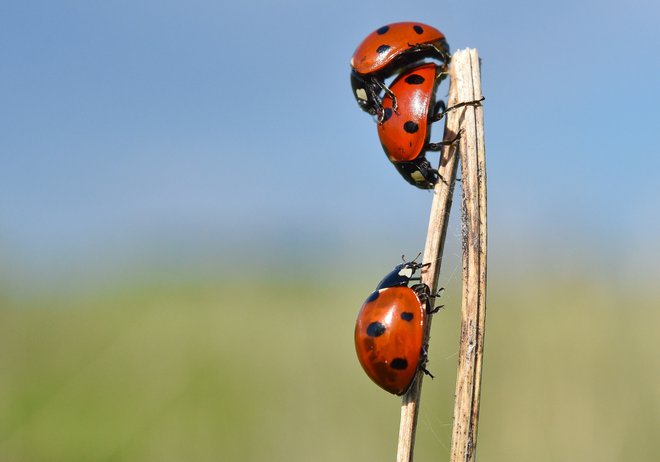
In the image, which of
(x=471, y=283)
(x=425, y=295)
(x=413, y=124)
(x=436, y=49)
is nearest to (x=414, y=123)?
(x=413, y=124)

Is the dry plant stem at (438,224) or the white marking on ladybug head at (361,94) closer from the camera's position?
the dry plant stem at (438,224)

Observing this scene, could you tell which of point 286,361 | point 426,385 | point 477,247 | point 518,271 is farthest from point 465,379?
point 518,271

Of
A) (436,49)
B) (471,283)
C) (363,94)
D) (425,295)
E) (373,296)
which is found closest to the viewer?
(471,283)

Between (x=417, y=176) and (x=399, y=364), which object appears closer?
(x=399, y=364)

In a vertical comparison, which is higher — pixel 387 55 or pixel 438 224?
pixel 387 55

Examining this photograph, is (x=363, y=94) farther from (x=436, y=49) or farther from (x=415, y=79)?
(x=415, y=79)

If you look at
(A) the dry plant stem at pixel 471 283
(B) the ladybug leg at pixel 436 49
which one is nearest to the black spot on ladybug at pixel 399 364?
(A) the dry plant stem at pixel 471 283

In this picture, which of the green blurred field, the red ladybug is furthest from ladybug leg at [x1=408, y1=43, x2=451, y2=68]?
the green blurred field

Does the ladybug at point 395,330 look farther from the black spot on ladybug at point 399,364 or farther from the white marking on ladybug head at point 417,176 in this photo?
the white marking on ladybug head at point 417,176
